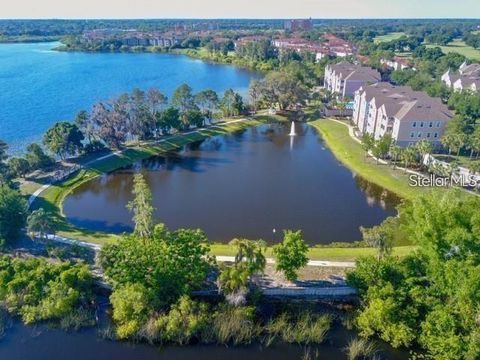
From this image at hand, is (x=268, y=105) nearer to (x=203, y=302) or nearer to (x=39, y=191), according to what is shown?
(x=39, y=191)

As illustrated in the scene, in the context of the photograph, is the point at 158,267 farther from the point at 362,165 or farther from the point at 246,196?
the point at 362,165

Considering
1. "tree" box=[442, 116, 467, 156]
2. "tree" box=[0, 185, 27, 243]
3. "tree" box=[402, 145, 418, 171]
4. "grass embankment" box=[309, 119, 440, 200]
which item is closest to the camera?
"tree" box=[0, 185, 27, 243]

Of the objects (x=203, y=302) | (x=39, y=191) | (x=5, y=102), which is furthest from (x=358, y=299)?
(x=5, y=102)

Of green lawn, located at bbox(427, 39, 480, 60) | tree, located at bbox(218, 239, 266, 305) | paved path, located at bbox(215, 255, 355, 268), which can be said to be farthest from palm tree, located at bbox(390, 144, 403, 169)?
green lawn, located at bbox(427, 39, 480, 60)

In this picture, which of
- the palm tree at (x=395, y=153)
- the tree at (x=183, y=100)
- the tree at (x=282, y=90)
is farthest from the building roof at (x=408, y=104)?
the tree at (x=183, y=100)

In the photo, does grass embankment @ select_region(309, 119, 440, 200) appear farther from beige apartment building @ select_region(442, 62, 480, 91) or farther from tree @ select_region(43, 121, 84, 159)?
beige apartment building @ select_region(442, 62, 480, 91)

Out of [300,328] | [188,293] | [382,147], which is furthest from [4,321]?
[382,147]

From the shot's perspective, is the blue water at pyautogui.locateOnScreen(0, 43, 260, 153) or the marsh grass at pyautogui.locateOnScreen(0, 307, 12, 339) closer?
the marsh grass at pyautogui.locateOnScreen(0, 307, 12, 339)
